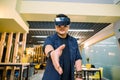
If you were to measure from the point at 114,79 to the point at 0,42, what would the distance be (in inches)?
202

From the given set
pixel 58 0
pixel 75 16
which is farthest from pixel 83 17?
pixel 58 0

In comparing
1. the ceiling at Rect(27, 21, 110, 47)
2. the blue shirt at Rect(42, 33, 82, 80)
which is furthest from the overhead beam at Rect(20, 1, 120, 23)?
the blue shirt at Rect(42, 33, 82, 80)

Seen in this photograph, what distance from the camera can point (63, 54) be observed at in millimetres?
979

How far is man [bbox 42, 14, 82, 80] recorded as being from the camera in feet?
2.95

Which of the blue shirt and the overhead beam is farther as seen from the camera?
the overhead beam

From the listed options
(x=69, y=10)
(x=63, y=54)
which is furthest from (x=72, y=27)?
(x=63, y=54)

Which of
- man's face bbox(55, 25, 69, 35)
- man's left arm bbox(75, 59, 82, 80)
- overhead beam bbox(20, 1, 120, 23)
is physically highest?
overhead beam bbox(20, 1, 120, 23)

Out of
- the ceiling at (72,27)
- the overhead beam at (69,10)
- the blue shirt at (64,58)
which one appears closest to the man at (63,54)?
the blue shirt at (64,58)

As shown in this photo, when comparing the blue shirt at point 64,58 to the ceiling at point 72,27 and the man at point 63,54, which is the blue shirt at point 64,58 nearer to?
the man at point 63,54

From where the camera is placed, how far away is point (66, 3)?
4.11 meters

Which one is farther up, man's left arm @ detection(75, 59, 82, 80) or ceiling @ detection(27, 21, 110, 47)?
ceiling @ detection(27, 21, 110, 47)

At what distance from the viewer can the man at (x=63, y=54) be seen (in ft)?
2.95

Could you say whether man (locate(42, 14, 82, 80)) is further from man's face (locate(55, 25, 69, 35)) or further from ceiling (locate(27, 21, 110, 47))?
ceiling (locate(27, 21, 110, 47))

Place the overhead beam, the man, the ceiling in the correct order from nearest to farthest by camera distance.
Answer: the man < the overhead beam < the ceiling
